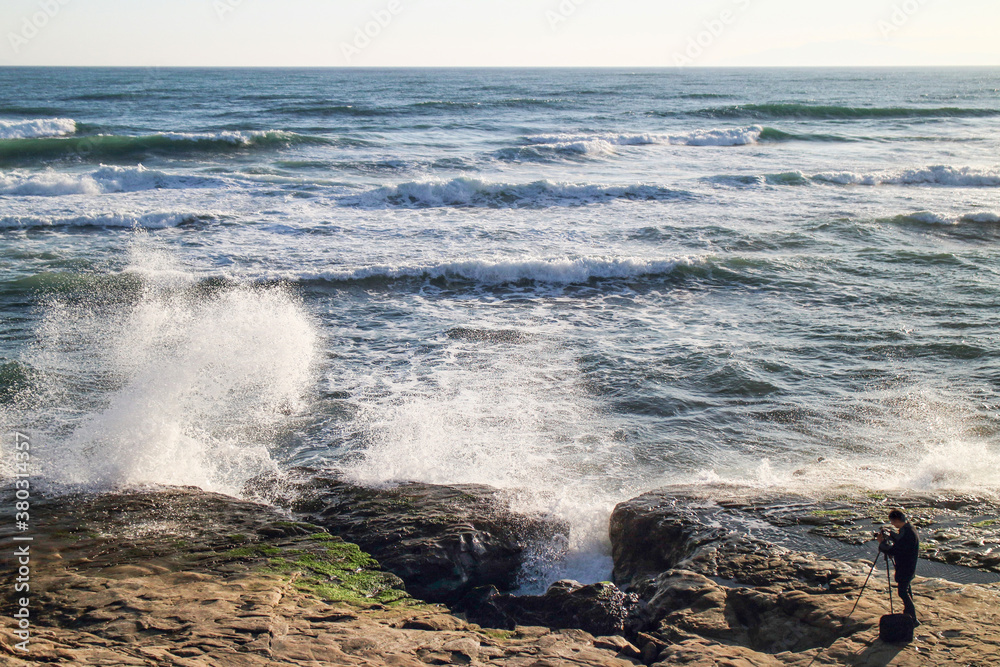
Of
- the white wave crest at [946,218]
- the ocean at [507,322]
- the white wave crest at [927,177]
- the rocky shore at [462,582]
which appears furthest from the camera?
the white wave crest at [927,177]

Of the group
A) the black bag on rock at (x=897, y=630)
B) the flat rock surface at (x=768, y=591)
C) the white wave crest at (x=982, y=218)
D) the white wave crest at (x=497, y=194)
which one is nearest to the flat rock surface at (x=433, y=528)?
the flat rock surface at (x=768, y=591)

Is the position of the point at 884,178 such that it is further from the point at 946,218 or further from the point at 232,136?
the point at 232,136

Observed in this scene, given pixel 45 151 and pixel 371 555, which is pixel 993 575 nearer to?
pixel 371 555

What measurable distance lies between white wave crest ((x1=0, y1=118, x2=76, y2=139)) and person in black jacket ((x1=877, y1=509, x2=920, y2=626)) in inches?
1393

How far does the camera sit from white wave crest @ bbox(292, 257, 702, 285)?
13648mm

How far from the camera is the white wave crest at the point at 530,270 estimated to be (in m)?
13.6

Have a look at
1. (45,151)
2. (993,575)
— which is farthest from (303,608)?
(45,151)

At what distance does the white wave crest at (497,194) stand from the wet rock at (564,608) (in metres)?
15.8

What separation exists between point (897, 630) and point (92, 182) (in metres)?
22.5

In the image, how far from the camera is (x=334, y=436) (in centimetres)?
771

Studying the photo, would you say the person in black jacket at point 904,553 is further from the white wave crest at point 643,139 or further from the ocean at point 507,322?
the white wave crest at point 643,139

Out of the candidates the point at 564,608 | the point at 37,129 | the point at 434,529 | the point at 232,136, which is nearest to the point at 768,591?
the point at 564,608

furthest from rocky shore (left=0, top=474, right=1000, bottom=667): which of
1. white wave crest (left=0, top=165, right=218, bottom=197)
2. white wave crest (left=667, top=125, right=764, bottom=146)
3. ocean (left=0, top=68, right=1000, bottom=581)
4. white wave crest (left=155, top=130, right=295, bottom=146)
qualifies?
white wave crest (left=667, top=125, right=764, bottom=146)

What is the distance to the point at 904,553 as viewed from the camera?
4277 mm
